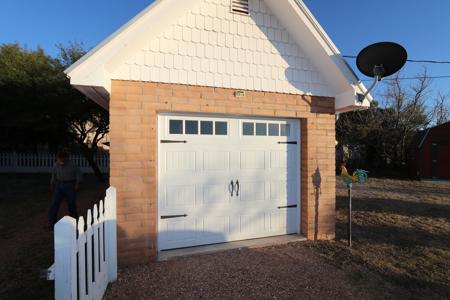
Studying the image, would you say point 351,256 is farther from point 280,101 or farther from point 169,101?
point 169,101

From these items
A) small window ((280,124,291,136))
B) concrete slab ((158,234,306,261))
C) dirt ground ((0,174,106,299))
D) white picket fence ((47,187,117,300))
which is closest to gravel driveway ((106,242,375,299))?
concrete slab ((158,234,306,261))

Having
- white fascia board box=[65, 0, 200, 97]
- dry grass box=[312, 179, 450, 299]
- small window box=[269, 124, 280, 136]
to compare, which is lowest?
dry grass box=[312, 179, 450, 299]

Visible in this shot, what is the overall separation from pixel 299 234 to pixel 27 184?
12838 mm

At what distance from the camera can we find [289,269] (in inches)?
156

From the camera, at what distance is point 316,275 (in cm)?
379

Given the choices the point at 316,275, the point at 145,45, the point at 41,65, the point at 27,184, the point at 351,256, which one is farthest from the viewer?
the point at 27,184

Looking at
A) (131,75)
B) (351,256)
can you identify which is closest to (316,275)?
(351,256)

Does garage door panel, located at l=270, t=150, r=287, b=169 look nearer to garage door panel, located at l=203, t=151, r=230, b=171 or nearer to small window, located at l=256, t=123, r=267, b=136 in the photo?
small window, located at l=256, t=123, r=267, b=136

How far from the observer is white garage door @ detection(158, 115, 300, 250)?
4426mm

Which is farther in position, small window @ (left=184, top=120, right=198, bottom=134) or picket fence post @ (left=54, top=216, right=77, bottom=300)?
small window @ (left=184, top=120, right=198, bottom=134)

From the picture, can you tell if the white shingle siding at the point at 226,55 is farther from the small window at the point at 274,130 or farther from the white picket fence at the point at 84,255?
the white picket fence at the point at 84,255

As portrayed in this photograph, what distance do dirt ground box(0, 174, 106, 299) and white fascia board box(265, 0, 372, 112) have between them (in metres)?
5.29

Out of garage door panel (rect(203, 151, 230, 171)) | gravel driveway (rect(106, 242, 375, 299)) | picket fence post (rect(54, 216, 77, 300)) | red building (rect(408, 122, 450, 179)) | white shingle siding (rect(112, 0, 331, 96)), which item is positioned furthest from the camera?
red building (rect(408, 122, 450, 179))

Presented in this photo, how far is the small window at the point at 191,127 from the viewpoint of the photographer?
14.7 ft
